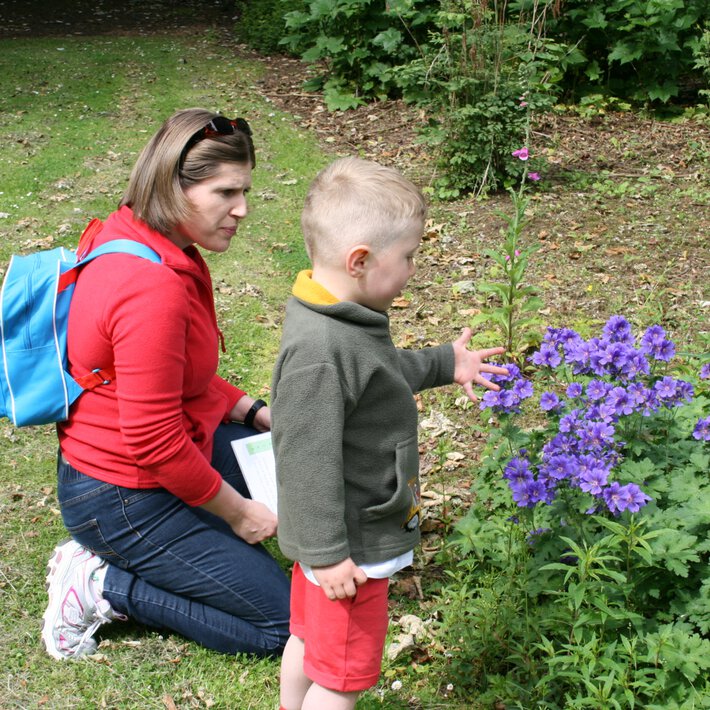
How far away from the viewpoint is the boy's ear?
1.98 meters

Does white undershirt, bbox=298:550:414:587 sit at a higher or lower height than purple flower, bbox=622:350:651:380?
lower

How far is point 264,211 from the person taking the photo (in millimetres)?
6770

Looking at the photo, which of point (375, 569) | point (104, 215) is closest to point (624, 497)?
point (375, 569)

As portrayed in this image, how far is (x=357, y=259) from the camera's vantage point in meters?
2.00

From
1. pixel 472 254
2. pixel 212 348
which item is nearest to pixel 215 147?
pixel 212 348

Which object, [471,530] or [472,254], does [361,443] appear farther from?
[472,254]

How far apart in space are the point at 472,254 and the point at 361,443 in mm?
3782

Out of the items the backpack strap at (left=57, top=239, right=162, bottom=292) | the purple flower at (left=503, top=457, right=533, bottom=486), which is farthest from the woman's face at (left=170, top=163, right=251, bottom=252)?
the purple flower at (left=503, top=457, right=533, bottom=486)

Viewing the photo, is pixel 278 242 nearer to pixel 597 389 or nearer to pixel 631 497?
pixel 597 389

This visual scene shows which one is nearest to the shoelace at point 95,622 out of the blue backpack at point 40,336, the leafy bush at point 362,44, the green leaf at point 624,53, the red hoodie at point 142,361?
the red hoodie at point 142,361

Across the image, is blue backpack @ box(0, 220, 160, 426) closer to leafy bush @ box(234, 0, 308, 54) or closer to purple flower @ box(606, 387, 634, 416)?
purple flower @ box(606, 387, 634, 416)

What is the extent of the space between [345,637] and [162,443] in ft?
2.74

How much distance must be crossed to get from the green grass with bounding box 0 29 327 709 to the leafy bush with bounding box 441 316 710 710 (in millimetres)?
793

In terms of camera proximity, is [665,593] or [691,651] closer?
[691,651]
